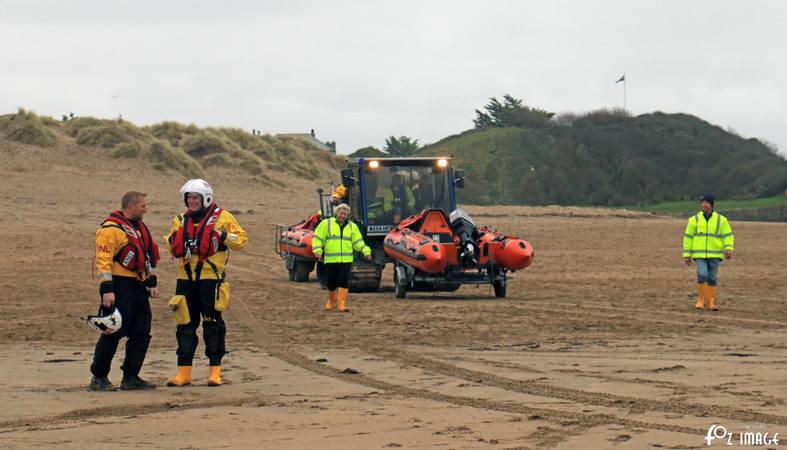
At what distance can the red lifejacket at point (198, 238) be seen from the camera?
1155 centimetres

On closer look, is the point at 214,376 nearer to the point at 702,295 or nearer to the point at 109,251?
the point at 109,251

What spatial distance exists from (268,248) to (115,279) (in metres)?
24.3

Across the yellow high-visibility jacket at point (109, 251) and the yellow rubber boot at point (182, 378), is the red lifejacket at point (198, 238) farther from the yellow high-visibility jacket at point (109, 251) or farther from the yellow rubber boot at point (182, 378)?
the yellow rubber boot at point (182, 378)

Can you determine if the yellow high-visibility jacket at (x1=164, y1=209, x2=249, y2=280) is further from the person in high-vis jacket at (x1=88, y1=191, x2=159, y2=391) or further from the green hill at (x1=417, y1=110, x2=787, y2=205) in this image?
the green hill at (x1=417, y1=110, x2=787, y2=205)

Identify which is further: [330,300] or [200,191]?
[330,300]

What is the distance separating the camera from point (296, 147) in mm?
64625

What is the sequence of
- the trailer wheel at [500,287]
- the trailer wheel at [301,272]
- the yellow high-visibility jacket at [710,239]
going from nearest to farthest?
the yellow high-visibility jacket at [710,239]
the trailer wheel at [500,287]
the trailer wheel at [301,272]

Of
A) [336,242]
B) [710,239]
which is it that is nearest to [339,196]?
[336,242]

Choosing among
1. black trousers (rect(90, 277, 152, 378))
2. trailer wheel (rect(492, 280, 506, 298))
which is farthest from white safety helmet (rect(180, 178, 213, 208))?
trailer wheel (rect(492, 280, 506, 298))

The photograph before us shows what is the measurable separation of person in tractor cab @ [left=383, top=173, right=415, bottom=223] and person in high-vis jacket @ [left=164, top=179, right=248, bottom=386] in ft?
39.7

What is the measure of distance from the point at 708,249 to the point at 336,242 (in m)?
5.46

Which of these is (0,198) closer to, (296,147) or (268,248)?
(268,248)

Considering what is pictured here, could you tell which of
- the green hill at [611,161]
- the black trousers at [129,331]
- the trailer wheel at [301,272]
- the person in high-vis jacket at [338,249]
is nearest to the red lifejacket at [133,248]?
the black trousers at [129,331]

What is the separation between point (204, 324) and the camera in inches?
461
